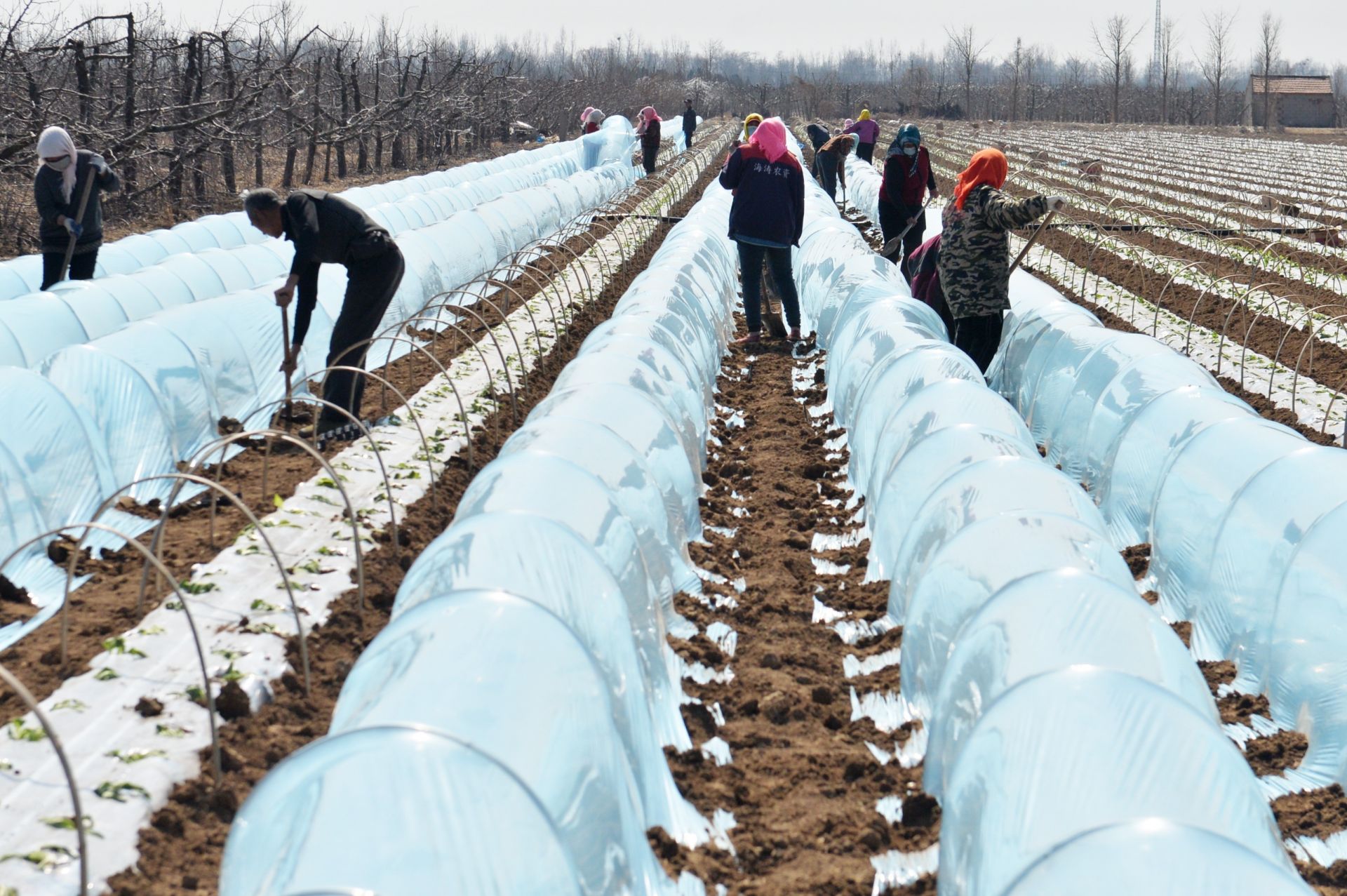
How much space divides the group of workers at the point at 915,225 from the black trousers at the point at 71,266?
5.09 metres

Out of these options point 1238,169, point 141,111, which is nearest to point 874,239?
point 141,111

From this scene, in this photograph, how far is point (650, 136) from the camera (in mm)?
24922

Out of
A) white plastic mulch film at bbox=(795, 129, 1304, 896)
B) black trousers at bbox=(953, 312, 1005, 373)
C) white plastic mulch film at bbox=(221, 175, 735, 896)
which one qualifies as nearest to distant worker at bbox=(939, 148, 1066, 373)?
black trousers at bbox=(953, 312, 1005, 373)

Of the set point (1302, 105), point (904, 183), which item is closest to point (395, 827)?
point (904, 183)

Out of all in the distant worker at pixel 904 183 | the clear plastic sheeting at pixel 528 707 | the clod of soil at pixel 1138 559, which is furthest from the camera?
the distant worker at pixel 904 183

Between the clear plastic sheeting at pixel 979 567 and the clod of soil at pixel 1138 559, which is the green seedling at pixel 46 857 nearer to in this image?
the clear plastic sheeting at pixel 979 567

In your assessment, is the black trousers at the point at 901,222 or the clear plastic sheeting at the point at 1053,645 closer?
the clear plastic sheeting at the point at 1053,645

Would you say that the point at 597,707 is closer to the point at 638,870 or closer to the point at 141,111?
the point at 638,870

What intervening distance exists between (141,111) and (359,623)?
13375mm

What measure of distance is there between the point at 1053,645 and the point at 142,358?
552cm

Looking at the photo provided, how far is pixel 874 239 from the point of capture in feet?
52.1

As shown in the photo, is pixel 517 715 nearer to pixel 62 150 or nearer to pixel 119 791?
pixel 119 791

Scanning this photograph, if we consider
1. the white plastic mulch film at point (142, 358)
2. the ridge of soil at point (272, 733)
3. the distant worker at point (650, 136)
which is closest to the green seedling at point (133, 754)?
the ridge of soil at point (272, 733)

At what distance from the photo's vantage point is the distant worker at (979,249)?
688 centimetres
